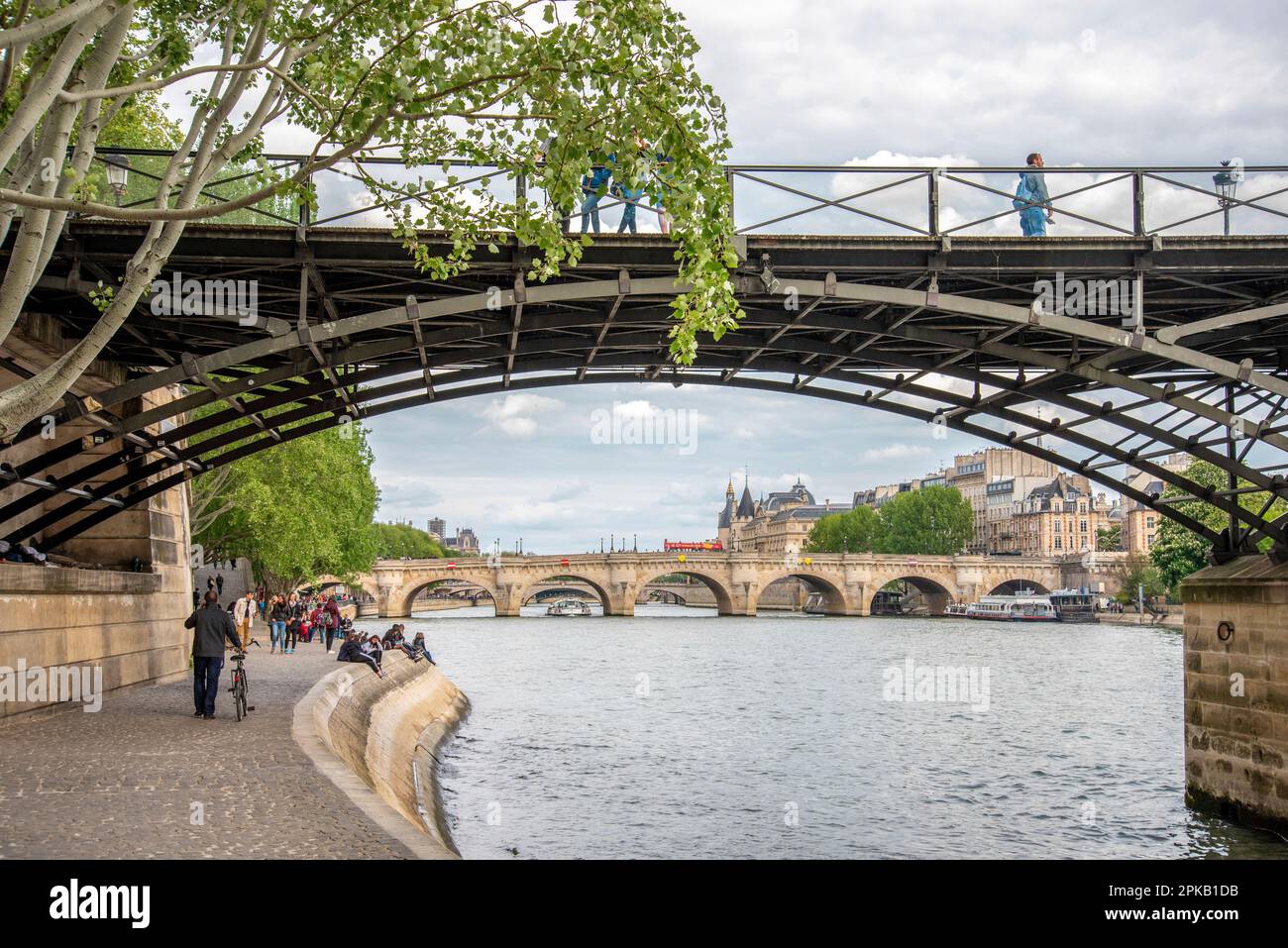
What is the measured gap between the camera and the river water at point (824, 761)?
56.5 feet

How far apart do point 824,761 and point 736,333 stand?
34.4ft

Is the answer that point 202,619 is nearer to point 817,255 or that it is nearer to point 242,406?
point 242,406

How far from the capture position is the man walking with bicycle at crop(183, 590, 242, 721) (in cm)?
1548

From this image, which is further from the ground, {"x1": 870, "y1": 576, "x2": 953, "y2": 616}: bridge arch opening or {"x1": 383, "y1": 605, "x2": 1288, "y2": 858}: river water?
{"x1": 383, "y1": 605, "x2": 1288, "y2": 858}: river water

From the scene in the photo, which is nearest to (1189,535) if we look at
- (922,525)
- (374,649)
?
(374,649)

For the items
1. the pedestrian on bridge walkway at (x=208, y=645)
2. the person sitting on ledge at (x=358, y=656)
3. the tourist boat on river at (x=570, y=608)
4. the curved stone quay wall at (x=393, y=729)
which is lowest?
the tourist boat on river at (x=570, y=608)

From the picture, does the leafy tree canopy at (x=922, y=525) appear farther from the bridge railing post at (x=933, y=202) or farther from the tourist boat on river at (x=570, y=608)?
the bridge railing post at (x=933, y=202)

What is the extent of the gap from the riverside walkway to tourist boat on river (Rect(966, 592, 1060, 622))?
88.3 meters

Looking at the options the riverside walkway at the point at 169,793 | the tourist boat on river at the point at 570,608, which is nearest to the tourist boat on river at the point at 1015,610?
the tourist boat on river at the point at 570,608

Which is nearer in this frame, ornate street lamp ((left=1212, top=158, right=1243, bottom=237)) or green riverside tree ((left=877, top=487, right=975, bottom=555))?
ornate street lamp ((left=1212, top=158, right=1243, bottom=237))

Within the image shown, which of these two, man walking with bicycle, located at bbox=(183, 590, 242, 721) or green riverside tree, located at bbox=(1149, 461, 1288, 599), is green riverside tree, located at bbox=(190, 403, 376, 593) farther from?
green riverside tree, located at bbox=(1149, 461, 1288, 599)

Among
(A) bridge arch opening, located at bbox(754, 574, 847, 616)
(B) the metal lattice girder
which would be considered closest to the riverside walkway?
(B) the metal lattice girder

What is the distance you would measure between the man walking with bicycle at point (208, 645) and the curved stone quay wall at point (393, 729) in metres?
1.36

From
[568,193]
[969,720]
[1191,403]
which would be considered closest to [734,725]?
[969,720]
